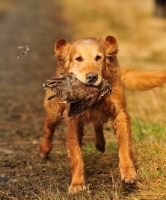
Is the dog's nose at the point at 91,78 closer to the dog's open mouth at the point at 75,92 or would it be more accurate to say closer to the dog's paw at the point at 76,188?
the dog's open mouth at the point at 75,92

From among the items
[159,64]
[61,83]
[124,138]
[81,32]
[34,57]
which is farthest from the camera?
[81,32]

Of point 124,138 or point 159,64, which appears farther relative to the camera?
point 159,64

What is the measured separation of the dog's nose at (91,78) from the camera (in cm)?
479

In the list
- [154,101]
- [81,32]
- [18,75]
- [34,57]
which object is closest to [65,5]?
[81,32]

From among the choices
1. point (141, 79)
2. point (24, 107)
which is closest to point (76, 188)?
point (141, 79)

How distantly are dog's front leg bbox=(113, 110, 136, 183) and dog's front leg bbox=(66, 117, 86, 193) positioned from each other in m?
0.37

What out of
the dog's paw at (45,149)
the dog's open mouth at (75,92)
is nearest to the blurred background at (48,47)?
the dog's paw at (45,149)

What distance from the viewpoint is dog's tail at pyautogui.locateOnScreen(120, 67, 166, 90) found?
6.01 m

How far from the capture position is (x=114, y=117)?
536 cm

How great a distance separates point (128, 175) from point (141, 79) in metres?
1.57

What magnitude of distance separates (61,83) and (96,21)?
664 inches

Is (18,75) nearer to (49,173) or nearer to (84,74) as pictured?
(49,173)

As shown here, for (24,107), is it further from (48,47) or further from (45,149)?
(48,47)

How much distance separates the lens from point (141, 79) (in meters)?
6.11
